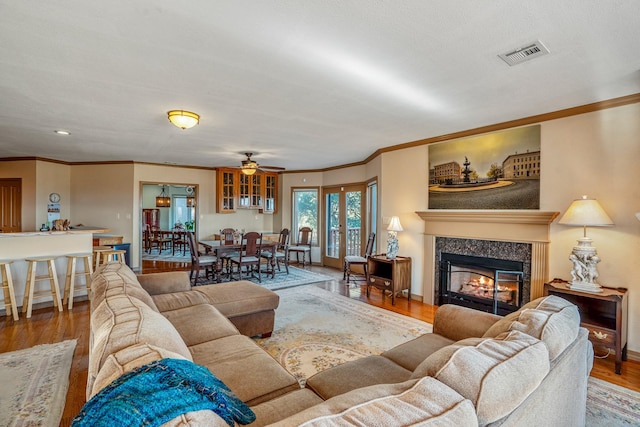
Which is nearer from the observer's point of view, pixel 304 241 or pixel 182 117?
pixel 182 117

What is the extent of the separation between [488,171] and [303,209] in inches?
197

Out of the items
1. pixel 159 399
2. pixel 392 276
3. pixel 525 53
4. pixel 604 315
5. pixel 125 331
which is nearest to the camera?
pixel 159 399

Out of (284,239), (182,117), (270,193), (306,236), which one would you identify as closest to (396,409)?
(182,117)

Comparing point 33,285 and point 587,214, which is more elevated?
point 587,214

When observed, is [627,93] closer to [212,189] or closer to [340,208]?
[340,208]

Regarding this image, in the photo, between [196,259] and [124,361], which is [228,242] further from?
[124,361]

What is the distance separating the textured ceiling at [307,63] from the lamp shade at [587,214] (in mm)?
989

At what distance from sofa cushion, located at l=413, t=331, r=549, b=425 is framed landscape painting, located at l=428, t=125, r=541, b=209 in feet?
9.78

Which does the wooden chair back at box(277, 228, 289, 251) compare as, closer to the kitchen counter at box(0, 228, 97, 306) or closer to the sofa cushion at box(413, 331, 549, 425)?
the kitchen counter at box(0, 228, 97, 306)

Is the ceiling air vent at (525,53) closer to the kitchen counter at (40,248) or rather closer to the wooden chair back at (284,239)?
the wooden chair back at (284,239)

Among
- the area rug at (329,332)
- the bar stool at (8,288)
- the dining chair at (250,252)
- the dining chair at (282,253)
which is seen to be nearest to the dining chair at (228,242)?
the dining chair at (250,252)

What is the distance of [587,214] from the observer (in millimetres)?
2779

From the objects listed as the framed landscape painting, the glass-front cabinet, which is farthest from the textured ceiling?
the glass-front cabinet

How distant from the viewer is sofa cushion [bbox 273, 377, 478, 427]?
0.71m
